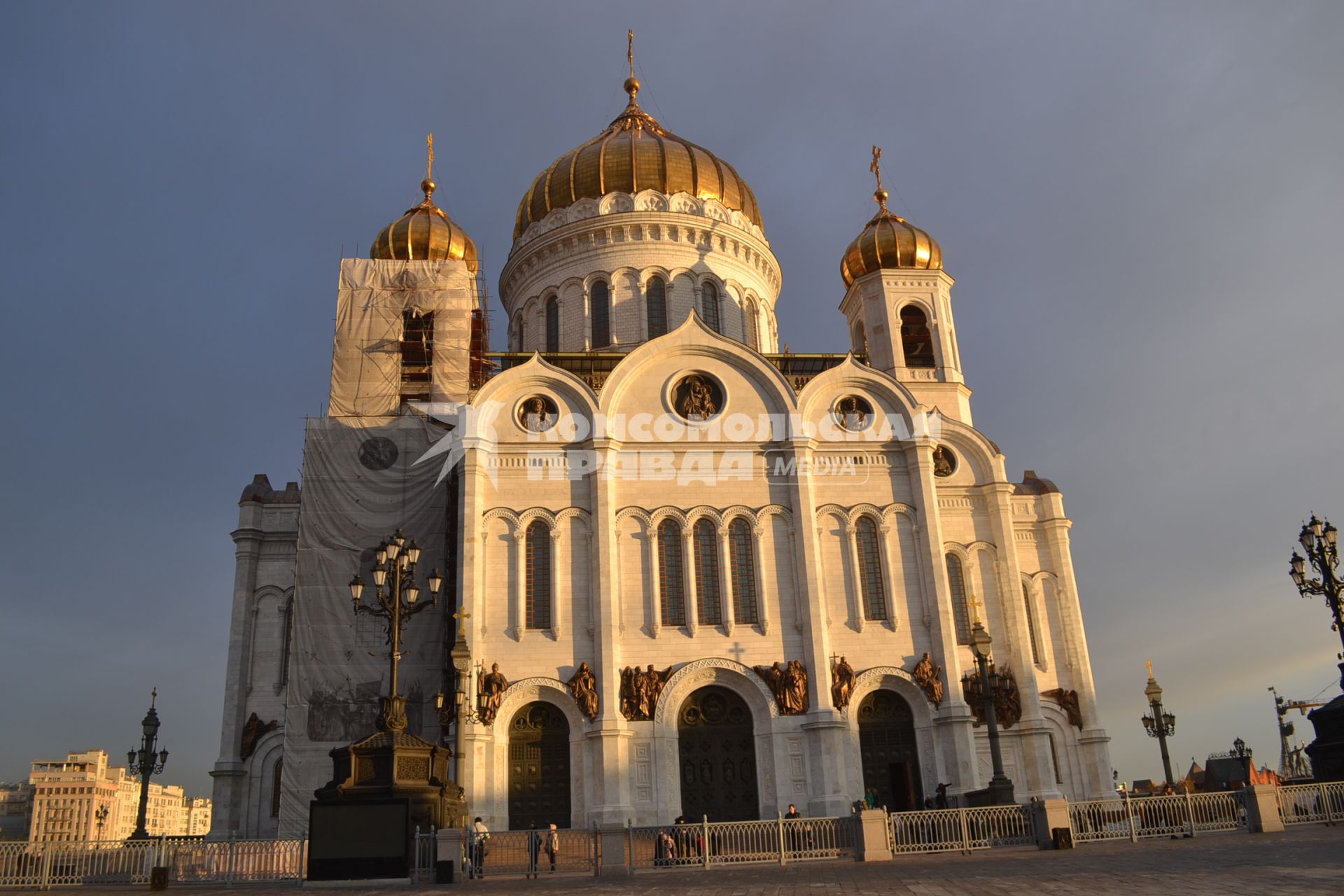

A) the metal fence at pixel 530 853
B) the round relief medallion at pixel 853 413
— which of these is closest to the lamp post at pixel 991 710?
the round relief medallion at pixel 853 413

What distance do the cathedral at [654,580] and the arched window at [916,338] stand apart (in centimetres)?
16

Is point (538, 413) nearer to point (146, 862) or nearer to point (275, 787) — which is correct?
point (275, 787)

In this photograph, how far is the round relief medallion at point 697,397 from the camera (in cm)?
2866

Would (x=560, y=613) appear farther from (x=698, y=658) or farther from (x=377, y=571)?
(x=377, y=571)

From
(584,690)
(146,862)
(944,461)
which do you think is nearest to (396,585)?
(146,862)

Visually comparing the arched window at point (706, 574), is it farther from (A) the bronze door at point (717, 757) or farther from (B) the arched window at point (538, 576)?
(B) the arched window at point (538, 576)

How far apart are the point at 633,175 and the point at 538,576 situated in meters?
15.3

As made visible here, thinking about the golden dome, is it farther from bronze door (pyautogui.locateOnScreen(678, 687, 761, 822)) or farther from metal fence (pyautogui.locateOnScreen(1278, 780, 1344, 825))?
metal fence (pyautogui.locateOnScreen(1278, 780, 1344, 825))

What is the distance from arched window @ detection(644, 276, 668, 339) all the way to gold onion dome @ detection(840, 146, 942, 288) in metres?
6.39

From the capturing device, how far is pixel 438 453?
2931 centimetres

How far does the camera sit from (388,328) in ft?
105

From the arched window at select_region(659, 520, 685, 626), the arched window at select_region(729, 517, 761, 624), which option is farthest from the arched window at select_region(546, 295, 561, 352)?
the arched window at select_region(729, 517, 761, 624)

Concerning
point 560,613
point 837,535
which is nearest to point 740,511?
point 837,535

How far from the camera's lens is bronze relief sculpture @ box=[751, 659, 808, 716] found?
84.1 ft
